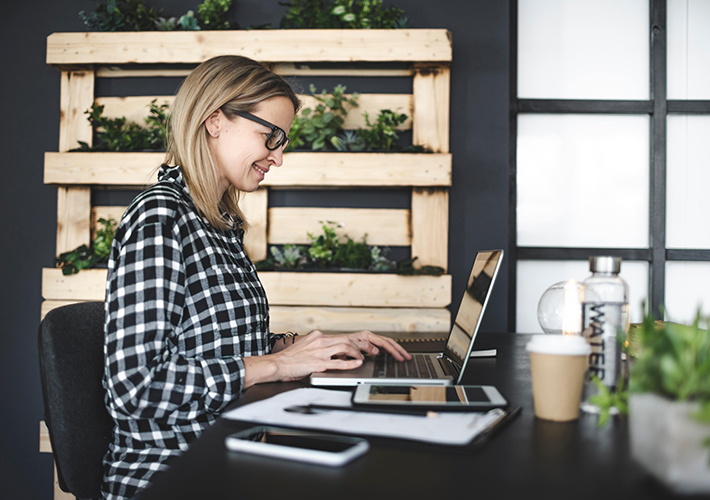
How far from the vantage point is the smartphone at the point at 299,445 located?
0.56 m

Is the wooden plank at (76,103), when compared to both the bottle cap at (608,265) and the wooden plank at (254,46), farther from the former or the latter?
the bottle cap at (608,265)

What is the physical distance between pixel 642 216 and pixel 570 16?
112cm

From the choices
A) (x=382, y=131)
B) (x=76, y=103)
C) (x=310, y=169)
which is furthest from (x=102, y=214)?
(x=382, y=131)

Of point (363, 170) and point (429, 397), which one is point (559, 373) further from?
point (363, 170)

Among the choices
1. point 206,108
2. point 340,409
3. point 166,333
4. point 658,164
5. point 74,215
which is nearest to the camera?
point 340,409

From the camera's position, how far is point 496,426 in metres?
0.67

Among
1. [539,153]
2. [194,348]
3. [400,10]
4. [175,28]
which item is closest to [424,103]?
[400,10]

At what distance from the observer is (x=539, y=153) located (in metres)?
2.76

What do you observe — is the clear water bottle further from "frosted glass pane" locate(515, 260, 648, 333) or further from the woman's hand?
"frosted glass pane" locate(515, 260, 648, 333)

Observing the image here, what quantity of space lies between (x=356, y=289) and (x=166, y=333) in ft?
4.44

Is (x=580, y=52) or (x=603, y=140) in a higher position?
(x=580, y=52)

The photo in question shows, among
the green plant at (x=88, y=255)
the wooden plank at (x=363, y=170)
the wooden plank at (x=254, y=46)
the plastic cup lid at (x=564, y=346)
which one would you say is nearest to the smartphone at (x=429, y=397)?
the plastic cup lid at (x=564, y=346)

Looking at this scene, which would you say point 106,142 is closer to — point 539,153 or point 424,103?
point 424,103

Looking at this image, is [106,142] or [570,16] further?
[570,16]
